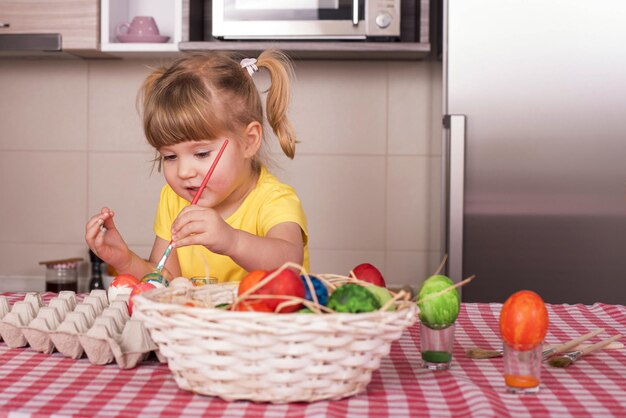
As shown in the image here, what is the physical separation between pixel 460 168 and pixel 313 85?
65 cm

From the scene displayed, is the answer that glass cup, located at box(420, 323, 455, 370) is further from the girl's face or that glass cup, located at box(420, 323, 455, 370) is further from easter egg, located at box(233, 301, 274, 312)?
the girl's face

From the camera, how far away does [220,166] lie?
154cm

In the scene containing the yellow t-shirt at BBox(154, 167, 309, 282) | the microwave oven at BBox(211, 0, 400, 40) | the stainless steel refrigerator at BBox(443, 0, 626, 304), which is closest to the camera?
the yellow t-shirt at BBox(154, 167, 309, 282)

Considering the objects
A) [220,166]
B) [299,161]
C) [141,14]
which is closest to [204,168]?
[220,166]

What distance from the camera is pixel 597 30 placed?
2.18 meters

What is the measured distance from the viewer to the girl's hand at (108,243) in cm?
143

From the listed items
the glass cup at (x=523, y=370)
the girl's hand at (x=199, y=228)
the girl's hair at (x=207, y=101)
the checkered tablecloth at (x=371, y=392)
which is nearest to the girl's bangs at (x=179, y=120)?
the girl's hair at (x=207, y=101)

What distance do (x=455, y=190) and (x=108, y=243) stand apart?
38.8 inches

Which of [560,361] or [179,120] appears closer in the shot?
[560,361]

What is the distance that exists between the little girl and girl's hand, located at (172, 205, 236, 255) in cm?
2

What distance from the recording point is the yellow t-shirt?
1.62 metres

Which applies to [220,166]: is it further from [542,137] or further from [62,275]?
[62,275]

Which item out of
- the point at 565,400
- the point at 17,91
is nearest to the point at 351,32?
the point at 17,91

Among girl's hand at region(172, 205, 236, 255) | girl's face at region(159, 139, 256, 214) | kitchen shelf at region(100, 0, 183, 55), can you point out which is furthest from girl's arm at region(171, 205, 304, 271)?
kitchen shelf at region(100, 0, 183, 55)
